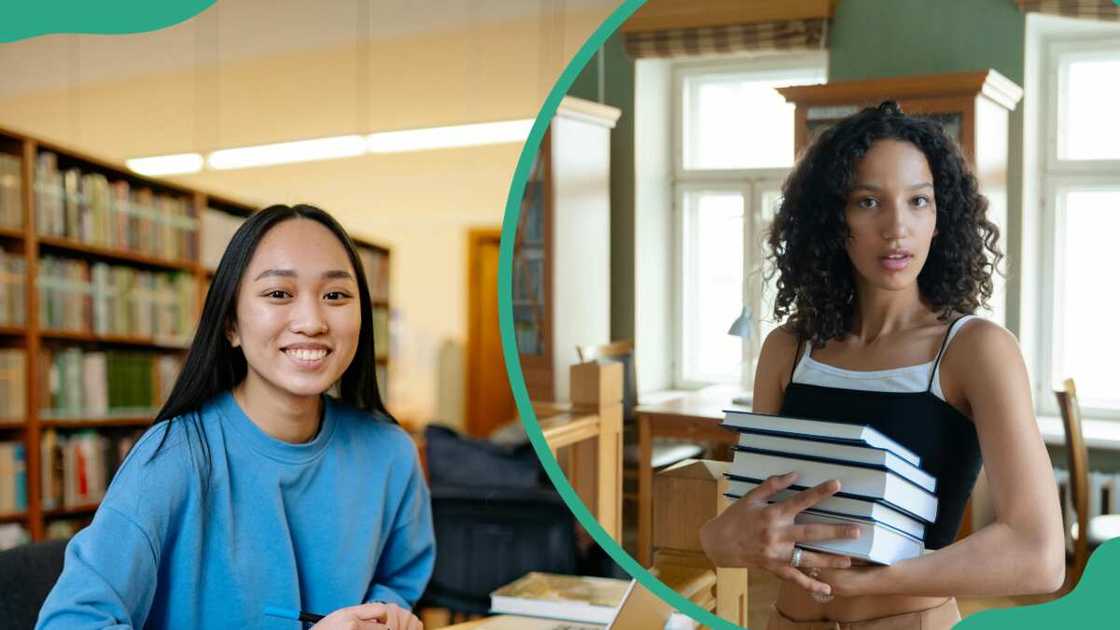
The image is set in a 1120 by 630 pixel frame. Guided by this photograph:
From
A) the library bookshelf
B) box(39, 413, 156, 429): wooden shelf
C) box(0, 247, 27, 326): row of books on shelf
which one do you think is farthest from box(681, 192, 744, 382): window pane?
box(39, 413, 156, 429): wooden shelf

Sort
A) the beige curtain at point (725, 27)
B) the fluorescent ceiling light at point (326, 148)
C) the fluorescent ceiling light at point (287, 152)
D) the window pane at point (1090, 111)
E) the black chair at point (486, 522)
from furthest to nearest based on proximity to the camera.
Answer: the fluorescent ceiling light at point (287, 152) → the fluorescent ceiling light at point (326, 148) → the black chair at point (486, 522) → the beige curtain at point (725, 27) → the window pane at point (1090, 111)

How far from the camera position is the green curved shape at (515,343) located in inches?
36.9

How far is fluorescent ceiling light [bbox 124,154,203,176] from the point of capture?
16.9 feet

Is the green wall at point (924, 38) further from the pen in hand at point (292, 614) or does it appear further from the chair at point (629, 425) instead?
the pen in hand at point (292, 614)

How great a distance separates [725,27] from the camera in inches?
34.0

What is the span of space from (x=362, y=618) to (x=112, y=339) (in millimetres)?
3648

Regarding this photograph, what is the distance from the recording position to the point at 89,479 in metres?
4.04

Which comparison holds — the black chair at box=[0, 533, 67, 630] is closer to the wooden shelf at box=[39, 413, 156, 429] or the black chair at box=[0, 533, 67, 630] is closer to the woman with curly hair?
the woman with curly hair

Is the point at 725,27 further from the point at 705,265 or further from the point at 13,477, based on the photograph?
the point at 13,477

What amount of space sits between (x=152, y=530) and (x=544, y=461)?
404 mm

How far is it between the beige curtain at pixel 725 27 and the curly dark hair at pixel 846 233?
0.33ft

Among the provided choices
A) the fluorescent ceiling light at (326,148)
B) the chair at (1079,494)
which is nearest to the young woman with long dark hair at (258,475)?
the chair at (1079,494)

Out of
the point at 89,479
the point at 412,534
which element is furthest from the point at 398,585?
the point at 89,479

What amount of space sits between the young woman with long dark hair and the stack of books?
446mm
